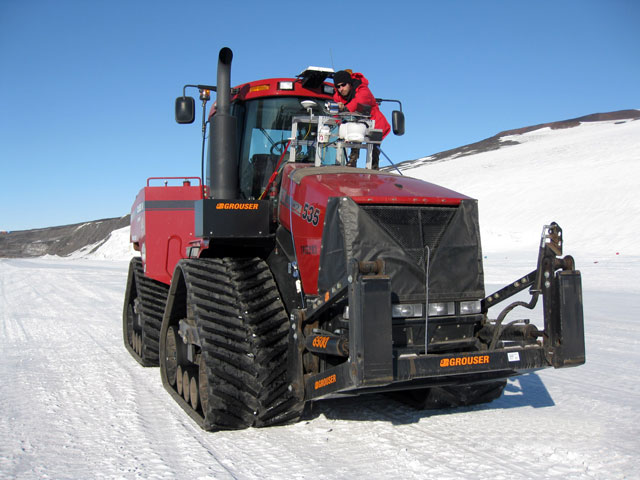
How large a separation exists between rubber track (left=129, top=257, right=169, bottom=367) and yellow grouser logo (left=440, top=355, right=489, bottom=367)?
4.50m

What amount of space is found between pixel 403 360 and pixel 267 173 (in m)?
2.64

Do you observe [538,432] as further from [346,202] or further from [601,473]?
[346,202]

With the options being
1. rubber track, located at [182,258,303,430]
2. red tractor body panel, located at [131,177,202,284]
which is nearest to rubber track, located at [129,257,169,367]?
red tractor body panel, located at [131,177,202,284]

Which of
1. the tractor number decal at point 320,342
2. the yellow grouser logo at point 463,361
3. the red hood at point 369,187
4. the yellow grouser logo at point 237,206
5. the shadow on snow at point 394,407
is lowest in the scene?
the shadow on snow at point 394,407

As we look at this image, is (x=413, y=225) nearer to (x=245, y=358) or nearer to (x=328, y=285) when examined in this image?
(x=328, y=285)

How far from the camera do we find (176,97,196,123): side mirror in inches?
242

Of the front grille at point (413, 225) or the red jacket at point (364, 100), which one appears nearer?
the front grille at point (413, 225)

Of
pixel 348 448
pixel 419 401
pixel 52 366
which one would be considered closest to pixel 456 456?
pixel 348 448

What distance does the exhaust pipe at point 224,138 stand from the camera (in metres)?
5.55

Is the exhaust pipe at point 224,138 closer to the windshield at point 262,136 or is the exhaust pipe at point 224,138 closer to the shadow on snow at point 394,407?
the windshield at point 262,136

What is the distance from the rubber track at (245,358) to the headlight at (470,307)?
4.34ft

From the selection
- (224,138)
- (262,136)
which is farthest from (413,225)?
(262,136)

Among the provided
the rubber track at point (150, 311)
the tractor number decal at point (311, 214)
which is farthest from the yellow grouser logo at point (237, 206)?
the rubber track at point (150, 311)

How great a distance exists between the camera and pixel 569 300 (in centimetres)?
439
